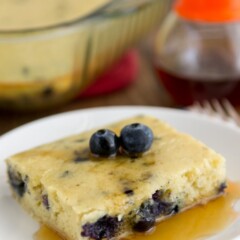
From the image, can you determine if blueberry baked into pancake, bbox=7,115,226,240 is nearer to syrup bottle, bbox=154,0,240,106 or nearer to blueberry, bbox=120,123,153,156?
blueberry, bbox=120,123,153,156

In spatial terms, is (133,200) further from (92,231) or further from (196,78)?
(196,78)

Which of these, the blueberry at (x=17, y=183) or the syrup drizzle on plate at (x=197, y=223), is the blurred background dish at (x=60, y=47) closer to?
the blueberry at (x=17, y=183)

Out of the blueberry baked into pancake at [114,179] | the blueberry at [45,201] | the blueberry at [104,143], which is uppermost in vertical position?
the blueberry at [104,143]

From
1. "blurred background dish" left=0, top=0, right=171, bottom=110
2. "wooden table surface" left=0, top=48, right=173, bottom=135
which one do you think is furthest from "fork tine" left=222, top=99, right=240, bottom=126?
"blurred background dish" left=0, top=0, right=171, bottom=110

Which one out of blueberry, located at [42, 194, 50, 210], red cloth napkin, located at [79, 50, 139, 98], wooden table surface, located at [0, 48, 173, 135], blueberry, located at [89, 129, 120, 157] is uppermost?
blueberry, located at [89, 129, 120, 157]

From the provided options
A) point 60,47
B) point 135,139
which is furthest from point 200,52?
point 135,139

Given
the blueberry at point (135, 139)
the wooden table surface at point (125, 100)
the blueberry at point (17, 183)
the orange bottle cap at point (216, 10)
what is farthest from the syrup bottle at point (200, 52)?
the blueberry at point (17, 183)

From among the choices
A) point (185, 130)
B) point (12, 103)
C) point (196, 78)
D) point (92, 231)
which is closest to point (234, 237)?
point (92, 231)
